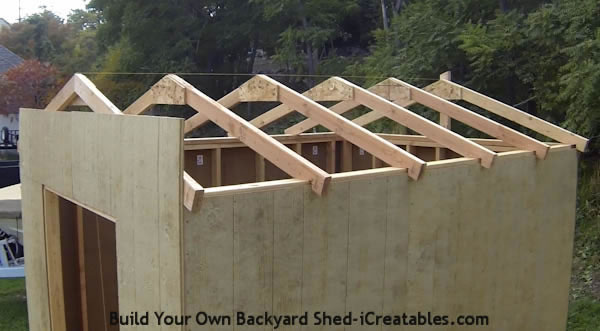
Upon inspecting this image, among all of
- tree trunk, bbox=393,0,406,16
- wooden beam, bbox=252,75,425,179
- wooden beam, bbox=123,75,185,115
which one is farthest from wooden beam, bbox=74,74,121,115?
tree trunk, bbox=393,0,406,16

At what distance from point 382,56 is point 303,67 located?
614cm

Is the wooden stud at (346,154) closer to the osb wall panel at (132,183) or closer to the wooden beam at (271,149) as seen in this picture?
the wooden beam at (271,149)

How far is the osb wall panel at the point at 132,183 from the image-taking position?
3.47 meters

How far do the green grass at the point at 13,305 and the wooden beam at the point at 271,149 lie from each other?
5610 mm

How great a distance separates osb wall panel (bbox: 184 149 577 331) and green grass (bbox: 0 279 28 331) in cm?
574

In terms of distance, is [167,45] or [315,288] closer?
[315,288]

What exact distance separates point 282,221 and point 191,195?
2.40 ft

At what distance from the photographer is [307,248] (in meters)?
4.00

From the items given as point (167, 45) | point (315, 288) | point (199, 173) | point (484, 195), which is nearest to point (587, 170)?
point (484, 195)

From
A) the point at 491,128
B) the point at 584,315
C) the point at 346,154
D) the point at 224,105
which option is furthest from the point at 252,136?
the point at 584,315

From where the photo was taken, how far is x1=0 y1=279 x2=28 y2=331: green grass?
8.26 meters

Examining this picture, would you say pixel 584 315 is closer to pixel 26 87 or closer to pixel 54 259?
pixel 54 259

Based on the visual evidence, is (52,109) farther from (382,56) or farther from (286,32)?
(286,32)

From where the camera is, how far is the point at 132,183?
151 inches
